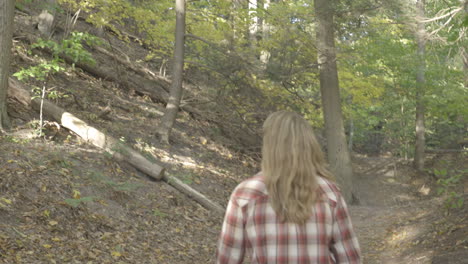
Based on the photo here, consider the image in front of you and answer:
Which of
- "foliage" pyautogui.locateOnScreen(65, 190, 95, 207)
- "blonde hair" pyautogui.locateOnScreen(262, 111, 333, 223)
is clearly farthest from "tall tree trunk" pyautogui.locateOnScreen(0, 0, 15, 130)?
"blonde hair" pyautogui.locateOnScreen(262, 111, 333, 223)

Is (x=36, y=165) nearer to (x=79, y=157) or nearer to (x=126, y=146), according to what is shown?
(x=79, y=157)

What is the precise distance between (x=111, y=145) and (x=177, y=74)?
10.5ft

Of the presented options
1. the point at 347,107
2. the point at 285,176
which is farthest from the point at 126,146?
the point at 347,107

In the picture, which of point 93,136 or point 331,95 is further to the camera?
point 331,95

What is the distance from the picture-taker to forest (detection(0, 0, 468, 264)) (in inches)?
305

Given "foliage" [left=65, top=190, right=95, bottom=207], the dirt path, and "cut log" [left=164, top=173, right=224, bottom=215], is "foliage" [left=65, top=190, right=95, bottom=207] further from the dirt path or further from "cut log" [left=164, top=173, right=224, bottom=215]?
the dirt path

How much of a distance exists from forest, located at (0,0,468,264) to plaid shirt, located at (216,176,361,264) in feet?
13.0

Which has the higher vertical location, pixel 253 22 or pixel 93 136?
pixel 253 22

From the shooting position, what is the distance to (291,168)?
2.50m

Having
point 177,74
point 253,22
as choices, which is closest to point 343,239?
point 177,74

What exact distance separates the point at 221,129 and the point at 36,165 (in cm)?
868

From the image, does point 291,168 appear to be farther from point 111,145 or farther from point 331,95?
point 331,95

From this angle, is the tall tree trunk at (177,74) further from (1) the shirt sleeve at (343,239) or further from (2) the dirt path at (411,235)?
(1) the shirt sleeve at (343,239)

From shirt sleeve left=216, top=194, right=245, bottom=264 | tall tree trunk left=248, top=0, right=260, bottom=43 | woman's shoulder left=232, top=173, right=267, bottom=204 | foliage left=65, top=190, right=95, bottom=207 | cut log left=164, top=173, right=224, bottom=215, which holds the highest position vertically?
tall tree trunk left=248, top=0, right=260, bottom=43
